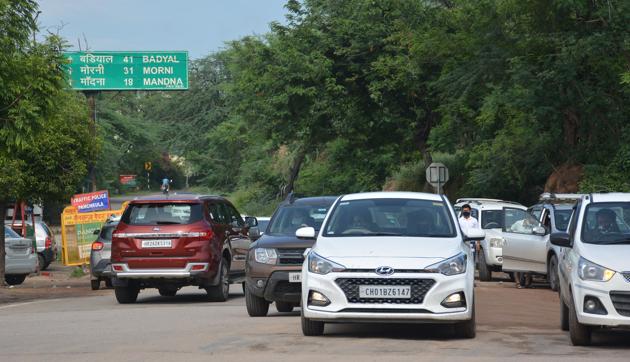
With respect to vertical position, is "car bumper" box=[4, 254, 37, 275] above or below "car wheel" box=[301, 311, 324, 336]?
below

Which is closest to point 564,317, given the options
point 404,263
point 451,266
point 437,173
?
point 451,266

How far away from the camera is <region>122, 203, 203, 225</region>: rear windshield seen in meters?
20.5

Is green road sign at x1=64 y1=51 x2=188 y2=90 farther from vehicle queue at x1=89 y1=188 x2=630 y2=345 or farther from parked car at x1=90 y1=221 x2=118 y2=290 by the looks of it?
vehicle queue at x1=89 y1=188 x2=630 y2=345

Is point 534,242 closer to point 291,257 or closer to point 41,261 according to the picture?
point 291,257

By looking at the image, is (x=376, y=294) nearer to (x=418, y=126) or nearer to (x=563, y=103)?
(x=563, y=103)

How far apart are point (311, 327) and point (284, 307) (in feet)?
15.1

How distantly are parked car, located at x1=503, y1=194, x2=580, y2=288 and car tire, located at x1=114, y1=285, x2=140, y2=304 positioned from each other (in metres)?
7.68

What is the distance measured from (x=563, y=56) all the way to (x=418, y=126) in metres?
17.5

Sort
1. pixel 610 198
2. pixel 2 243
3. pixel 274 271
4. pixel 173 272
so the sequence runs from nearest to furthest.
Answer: pixel 610 198 → pixel 274 271 → pixel 173 272 → pixel 2 243

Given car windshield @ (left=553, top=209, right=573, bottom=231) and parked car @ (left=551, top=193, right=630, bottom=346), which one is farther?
car windshield @ (left=553, top=209, right=573, bottom=231)

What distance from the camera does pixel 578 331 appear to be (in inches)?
496

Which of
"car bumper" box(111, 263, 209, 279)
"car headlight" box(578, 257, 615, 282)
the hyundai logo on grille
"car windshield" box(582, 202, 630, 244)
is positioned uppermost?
"car windshield" box(582, 202, 630, 244)

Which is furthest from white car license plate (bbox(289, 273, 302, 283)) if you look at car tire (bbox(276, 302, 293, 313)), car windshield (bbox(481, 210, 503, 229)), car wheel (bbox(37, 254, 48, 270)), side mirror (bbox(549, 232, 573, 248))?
car wheel (bbox(37, 254, 48, 270))

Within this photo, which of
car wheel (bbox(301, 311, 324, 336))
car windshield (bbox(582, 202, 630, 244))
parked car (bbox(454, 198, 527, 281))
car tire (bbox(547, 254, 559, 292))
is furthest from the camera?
parked car (bbox(454, 198, 527, 281))
